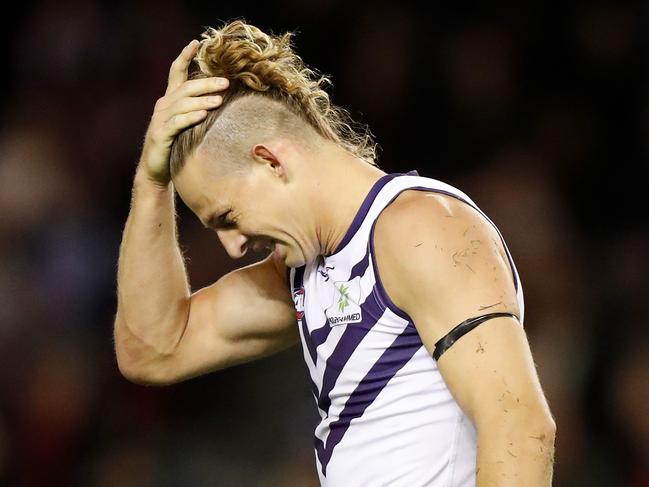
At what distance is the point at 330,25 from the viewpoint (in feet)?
22.2

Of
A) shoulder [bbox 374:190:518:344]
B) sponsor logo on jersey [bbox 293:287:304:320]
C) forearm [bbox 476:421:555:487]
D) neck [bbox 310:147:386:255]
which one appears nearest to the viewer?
forearm [bbox 476:421:555:487]

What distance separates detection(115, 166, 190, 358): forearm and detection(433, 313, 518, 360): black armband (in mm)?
1109

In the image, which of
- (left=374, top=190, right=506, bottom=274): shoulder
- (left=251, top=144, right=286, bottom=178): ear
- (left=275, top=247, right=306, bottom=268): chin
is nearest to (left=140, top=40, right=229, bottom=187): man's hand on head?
(left=251, top=144, right=286, bottom=178): ear

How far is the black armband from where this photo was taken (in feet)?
7.10

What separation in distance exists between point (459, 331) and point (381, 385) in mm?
383

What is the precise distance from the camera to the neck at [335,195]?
99.4 inches

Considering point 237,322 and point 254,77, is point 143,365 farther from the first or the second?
point 254,77

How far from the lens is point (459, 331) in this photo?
217cm

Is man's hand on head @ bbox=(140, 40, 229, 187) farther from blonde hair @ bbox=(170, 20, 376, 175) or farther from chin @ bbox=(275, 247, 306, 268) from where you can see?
chin @ bbox=(275, 247, 306, 268)

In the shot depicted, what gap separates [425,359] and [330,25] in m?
4.68

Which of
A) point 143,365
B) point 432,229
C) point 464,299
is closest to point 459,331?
point 464,299

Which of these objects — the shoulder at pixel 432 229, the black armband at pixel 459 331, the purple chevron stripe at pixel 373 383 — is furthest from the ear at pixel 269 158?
the black armband at pixel 459 331

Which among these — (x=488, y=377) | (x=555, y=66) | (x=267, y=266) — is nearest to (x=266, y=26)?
(x=555, y=66)

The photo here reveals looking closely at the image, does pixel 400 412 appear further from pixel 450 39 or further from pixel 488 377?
pixel 450 39
